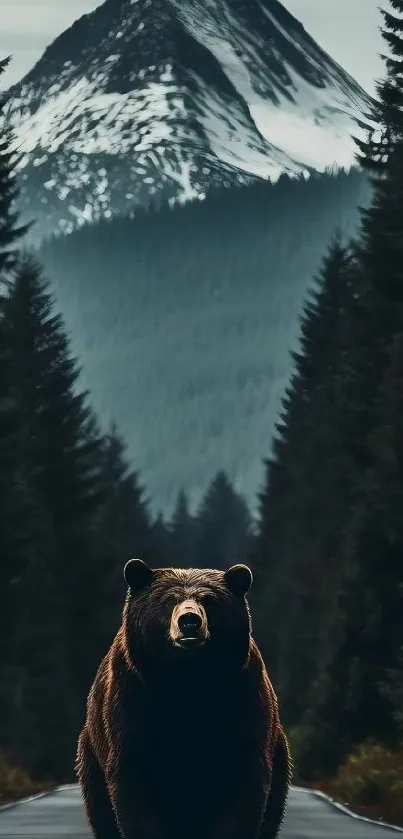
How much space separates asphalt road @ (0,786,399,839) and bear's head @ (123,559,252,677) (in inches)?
377

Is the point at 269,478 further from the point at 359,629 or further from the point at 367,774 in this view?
the point at 367,774

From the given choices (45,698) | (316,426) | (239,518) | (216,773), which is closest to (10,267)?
(45,698)

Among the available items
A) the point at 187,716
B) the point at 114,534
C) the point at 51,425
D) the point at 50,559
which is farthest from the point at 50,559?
the point at 187,716

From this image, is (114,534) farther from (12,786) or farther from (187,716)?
(187,716)

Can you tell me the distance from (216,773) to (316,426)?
48.1 m

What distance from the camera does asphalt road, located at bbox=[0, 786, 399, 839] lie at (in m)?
18.2

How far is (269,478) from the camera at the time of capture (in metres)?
76.2

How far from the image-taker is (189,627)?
7.27 meters

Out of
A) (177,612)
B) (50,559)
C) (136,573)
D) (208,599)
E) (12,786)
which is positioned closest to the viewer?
(177,612)

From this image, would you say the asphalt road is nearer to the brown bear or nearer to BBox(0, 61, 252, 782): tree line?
the brown bear

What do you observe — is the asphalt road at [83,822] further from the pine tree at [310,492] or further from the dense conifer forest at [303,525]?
the pine tree at [310,492]

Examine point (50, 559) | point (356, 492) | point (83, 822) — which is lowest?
point (83, 822)

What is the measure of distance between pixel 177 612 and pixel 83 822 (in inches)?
546

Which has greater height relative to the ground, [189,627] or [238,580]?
[238,580]
